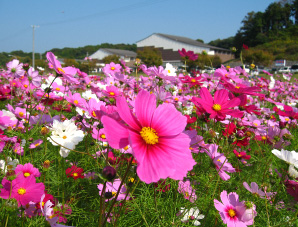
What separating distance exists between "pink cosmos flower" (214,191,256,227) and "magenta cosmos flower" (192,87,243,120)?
0.31 m

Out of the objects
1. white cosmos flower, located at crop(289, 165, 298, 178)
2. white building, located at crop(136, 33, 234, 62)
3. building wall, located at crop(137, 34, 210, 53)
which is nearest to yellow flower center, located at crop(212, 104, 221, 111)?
white cosmos flower, located at crop(289, 165, 298, 178)

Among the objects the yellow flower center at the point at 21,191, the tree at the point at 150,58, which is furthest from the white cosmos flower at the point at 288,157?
the tree at the point at 150,58

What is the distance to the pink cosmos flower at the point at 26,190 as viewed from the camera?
0.69m

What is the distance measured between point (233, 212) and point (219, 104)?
0.41m

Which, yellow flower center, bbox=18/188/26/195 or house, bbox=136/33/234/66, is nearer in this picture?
yellow flower center, bbox=18/188/26/195

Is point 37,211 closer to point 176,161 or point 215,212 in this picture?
point 176,161

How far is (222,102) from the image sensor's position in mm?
881

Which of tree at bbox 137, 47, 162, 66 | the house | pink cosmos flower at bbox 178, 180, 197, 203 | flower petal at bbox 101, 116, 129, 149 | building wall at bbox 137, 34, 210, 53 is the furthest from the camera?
building wall at bbox 137, 34, 210, 53

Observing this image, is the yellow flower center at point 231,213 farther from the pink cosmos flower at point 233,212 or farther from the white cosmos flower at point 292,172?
the white cosmos flower at point 292,172

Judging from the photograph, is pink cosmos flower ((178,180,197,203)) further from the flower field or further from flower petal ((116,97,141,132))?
flower petal ((116,97,141,132))

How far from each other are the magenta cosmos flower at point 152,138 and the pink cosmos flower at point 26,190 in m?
0.39

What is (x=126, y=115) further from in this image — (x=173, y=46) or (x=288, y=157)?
(x=173, y=46)

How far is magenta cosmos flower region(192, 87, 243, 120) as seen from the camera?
81cm

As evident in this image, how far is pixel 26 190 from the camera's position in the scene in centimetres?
71
